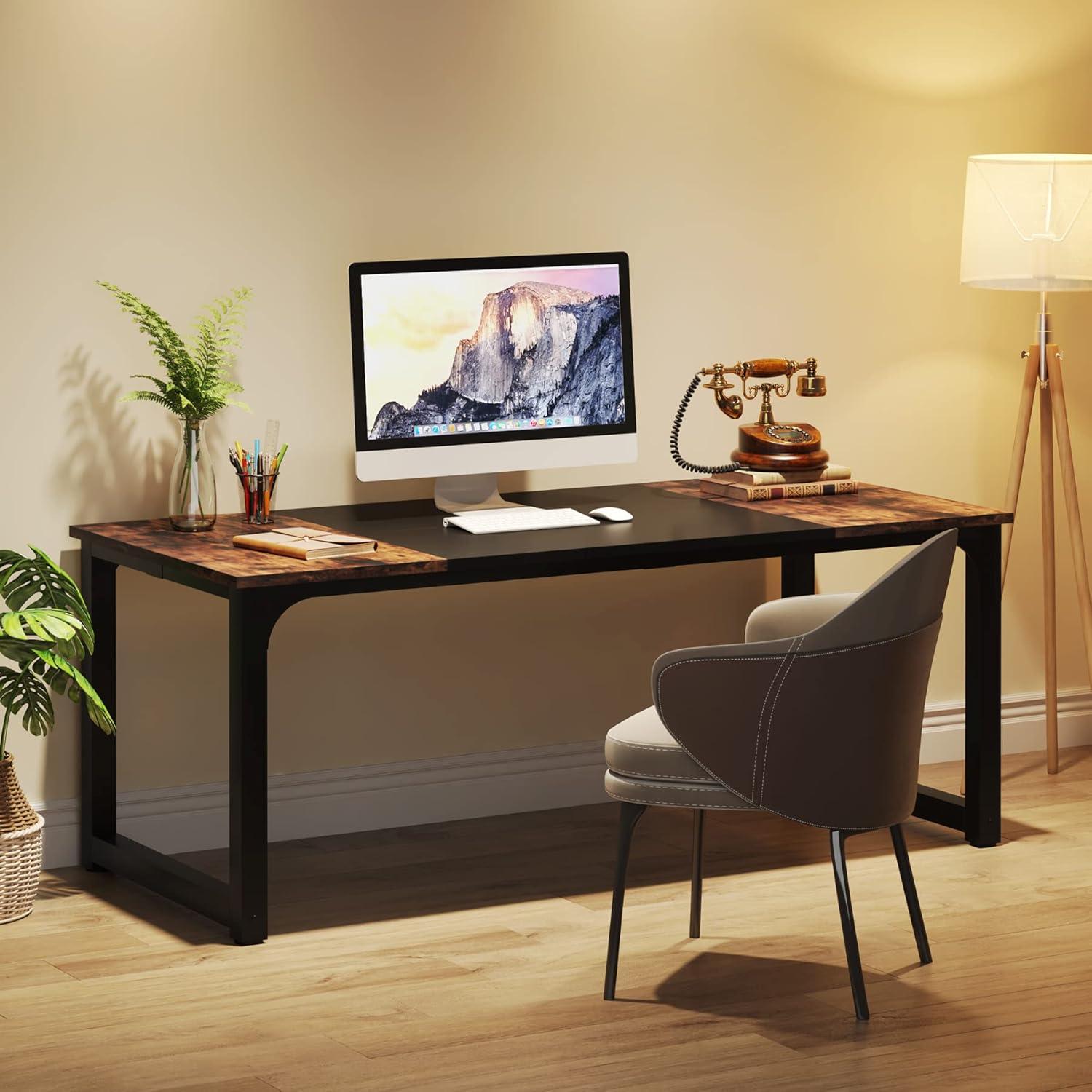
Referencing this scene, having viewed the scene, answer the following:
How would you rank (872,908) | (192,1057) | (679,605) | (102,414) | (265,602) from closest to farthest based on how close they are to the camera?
(192,1057), (265,602), (872,908), (102,414), (679,605)

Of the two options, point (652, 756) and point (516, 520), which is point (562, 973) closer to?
point (652, 756)

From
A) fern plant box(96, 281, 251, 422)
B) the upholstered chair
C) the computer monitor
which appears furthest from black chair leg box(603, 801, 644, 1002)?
fern plant box(96, 281, 251, 422)

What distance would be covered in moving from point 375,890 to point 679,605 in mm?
1132

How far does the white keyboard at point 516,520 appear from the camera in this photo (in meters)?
3.71

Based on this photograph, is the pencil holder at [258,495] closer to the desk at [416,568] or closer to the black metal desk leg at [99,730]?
the desk at [416,568]

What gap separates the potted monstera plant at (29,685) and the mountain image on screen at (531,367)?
2.30 ft

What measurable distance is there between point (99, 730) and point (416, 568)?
0.90 meters

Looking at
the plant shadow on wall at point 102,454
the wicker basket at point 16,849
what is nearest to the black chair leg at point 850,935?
the wicker basket at point 16,849

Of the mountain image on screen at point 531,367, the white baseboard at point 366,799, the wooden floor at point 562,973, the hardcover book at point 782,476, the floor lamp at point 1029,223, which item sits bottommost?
the wooden floor at point 562,973

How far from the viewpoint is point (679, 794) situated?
3078 millimetres

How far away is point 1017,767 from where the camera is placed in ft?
15.5

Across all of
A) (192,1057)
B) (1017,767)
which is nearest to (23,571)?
(192,1057)

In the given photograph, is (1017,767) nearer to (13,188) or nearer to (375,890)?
(375,890)

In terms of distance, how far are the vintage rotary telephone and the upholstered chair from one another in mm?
1029
